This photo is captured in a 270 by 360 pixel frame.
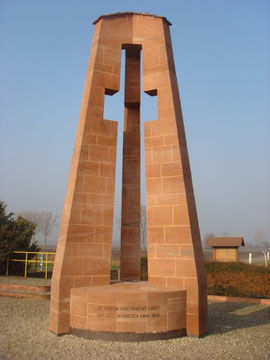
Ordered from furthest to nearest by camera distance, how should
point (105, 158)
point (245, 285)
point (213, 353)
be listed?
point (245, 285)
point (105, 158)
point (213, 353)

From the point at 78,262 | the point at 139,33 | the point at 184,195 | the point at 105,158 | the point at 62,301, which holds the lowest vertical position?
the point at 62,301

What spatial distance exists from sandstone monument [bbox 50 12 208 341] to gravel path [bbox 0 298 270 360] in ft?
1.14

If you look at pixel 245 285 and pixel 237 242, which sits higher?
pixel 237 242

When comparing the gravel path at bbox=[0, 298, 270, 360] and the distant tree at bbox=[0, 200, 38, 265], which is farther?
the distant tree at bbox=[0, 200, 38, 265]

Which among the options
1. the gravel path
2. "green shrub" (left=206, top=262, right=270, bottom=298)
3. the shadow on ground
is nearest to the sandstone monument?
the gravel path

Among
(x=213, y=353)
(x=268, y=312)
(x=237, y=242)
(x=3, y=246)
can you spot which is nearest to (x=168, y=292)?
(x=213, y=353)

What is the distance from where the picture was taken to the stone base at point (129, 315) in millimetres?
7863

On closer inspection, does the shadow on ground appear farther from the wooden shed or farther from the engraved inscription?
the wooden shed

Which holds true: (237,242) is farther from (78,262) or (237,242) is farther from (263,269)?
(78,262)

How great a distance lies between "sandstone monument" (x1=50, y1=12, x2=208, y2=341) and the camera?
801 centimetres

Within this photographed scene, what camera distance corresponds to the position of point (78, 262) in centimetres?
888

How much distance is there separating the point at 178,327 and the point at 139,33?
8.36 meters

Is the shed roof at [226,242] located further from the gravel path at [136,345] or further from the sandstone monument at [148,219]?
the sandstone monument at [148,219]

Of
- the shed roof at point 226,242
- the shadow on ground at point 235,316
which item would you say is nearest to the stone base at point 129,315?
the shadow on ground at point 235,316
